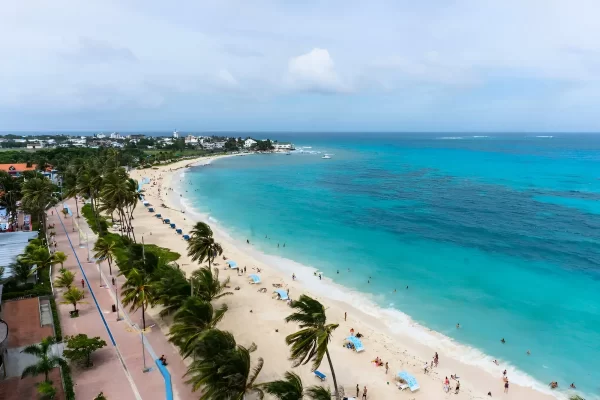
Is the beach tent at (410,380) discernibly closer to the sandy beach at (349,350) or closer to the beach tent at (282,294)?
the sandy beach at (349,350)

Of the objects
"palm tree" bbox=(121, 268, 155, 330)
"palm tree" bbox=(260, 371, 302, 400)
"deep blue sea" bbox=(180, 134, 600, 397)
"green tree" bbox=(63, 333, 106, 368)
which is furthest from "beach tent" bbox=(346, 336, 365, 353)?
"green tree" bbox=(63, 333, 106, 368)

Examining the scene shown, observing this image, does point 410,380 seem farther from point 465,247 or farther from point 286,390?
point 465,247

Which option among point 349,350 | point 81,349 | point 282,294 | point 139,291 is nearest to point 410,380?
point 349,350

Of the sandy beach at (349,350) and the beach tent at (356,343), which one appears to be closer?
the sandy beach at (349,350)

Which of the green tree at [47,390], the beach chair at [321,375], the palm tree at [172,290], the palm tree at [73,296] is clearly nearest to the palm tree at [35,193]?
the palm tree at [73,296]

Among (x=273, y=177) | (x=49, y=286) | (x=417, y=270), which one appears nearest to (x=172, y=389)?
(x=49, y=286)

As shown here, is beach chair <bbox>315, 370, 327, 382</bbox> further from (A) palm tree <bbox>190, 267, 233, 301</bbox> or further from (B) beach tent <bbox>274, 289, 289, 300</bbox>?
(B) beach tent <bbox>274, 289, 289, 300</bbox>
